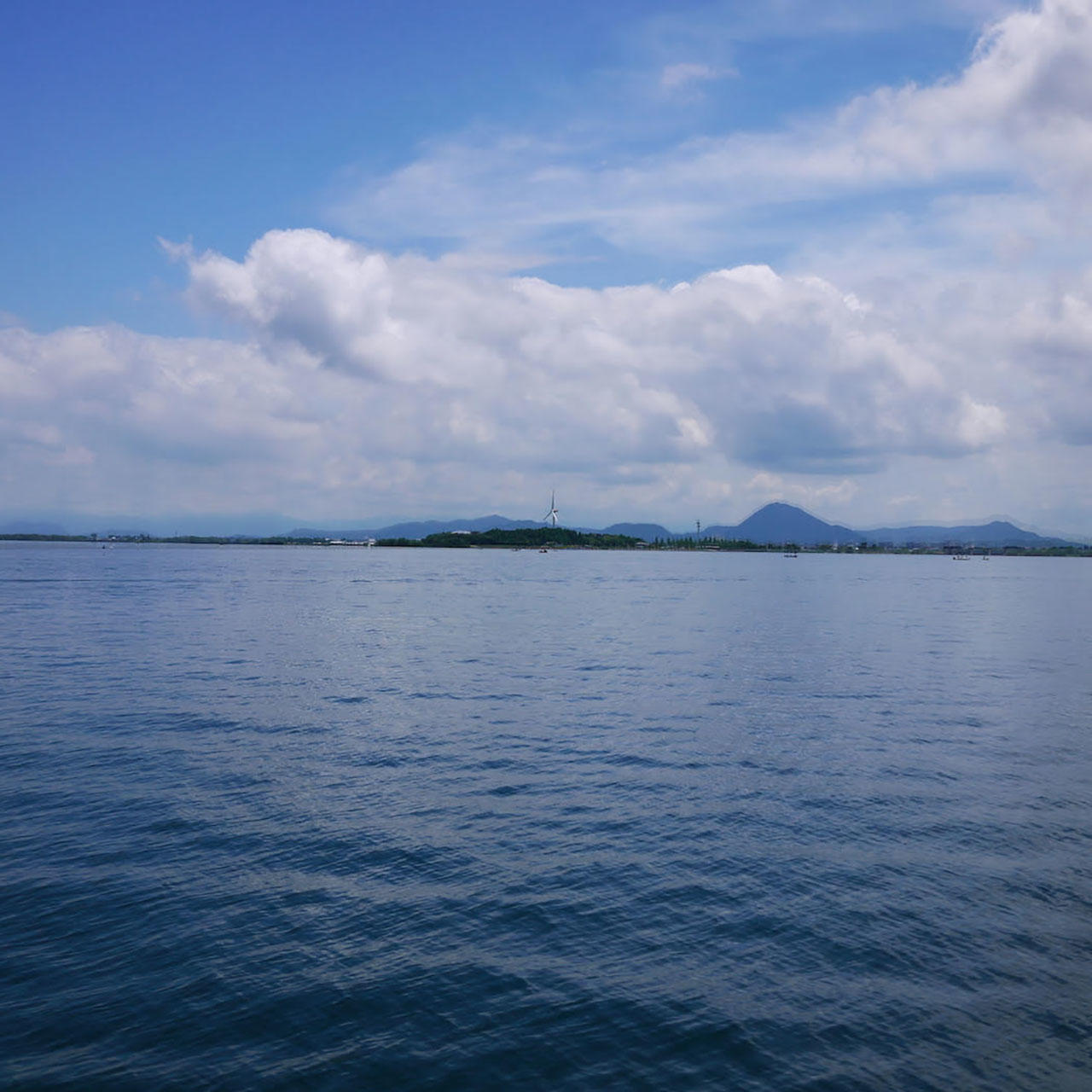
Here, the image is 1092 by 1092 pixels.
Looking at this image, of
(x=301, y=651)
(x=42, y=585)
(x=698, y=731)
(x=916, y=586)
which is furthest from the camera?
(x=916, y=586)

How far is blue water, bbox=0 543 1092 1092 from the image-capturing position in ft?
42.8

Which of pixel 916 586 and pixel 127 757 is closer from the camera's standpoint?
pixel 127 757

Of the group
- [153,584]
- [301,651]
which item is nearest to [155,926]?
[301,651]

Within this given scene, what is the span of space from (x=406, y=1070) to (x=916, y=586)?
16782 cm

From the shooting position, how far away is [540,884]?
18.8m

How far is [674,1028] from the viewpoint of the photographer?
1357 cm

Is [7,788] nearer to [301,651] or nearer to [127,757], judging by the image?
[127,757]

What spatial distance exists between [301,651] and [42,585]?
90600 mm

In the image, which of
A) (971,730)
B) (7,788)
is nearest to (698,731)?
(971,730)

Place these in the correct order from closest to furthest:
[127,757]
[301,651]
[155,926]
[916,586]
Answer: [155,926]
[127,757]
[301,651]
[916,586]

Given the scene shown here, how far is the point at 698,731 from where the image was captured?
34.4m

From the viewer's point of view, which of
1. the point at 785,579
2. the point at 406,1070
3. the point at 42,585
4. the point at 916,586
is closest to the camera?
the point at 406,1070

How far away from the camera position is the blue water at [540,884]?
1305 centimetres

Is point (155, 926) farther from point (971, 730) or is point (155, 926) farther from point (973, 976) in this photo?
point (971, 730)
